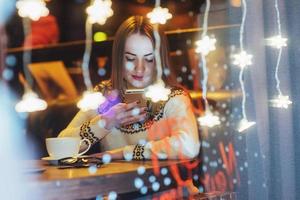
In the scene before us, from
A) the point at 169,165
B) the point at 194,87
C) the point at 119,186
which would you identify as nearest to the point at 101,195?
the point at 119,186

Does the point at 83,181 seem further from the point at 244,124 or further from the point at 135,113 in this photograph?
the point at 244,124

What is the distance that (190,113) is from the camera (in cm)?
170

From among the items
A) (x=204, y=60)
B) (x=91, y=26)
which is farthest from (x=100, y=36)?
(x=204, y=60)

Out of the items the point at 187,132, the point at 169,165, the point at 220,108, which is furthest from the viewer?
the point at 220,108

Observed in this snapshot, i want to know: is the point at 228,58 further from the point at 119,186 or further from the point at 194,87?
the point at 119,186

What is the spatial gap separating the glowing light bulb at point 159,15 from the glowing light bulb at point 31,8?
0.38m

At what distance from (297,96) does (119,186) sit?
2.95 ft

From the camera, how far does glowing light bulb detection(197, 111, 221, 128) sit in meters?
2.06

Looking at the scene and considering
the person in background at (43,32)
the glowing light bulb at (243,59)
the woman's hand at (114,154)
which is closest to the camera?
the woman's hand at (114,154)

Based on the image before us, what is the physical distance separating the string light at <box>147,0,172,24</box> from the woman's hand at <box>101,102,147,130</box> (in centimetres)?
33

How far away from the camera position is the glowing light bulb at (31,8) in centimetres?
131

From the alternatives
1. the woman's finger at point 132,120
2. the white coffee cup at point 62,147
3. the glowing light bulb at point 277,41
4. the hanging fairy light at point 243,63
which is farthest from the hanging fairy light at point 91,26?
the glowing light bulb at point 277,41

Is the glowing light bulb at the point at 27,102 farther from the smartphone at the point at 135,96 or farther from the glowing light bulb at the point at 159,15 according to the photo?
the glowing light bulb at the point at 159,15

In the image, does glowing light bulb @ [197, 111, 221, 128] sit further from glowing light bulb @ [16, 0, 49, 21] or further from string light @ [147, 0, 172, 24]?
glowing light bulb @ [16, 0, 49, 21]
